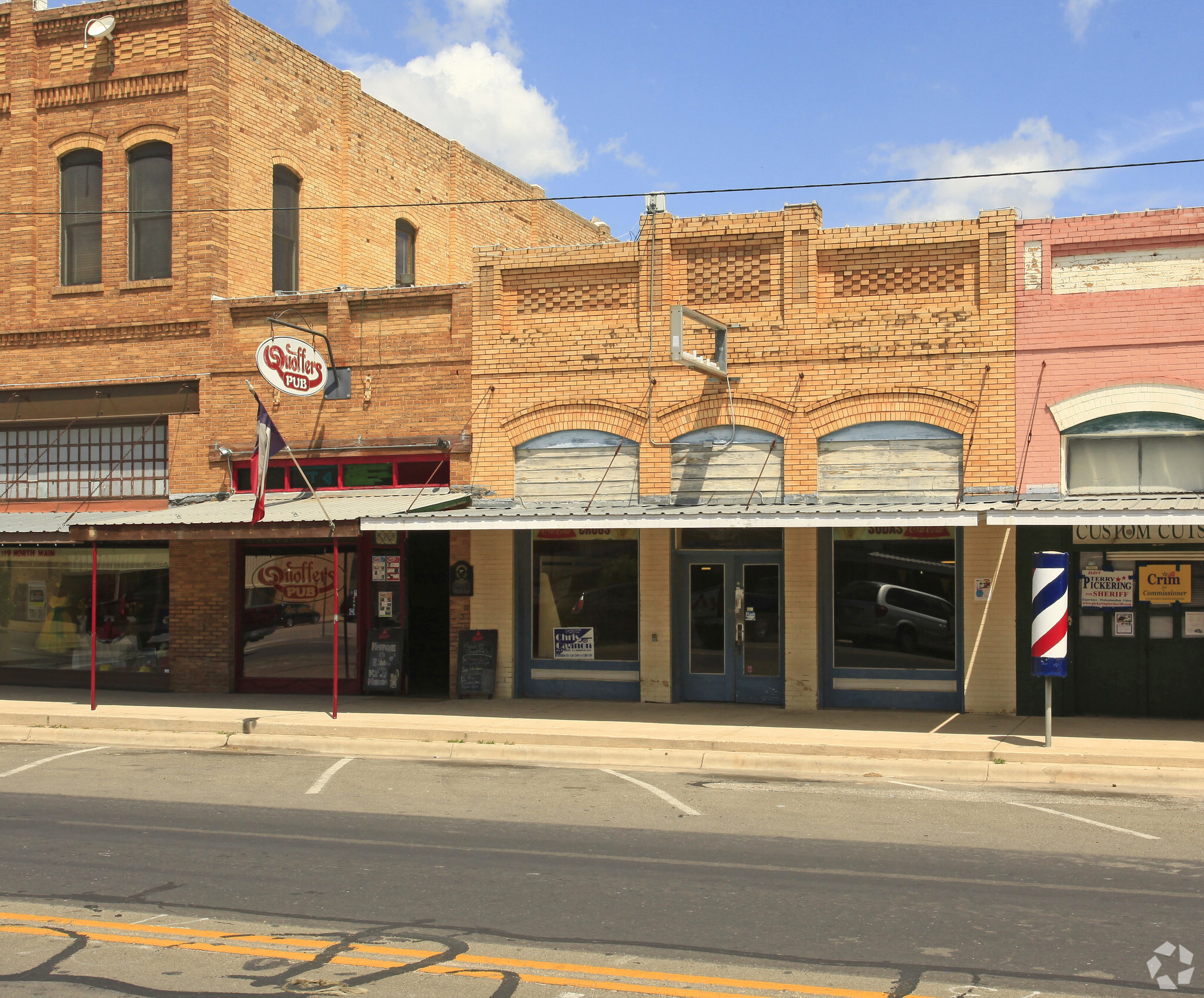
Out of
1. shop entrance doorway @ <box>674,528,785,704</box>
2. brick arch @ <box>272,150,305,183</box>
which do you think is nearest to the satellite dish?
brick arch @ <box>272,150,305,183</box>

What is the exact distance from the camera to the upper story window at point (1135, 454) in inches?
565

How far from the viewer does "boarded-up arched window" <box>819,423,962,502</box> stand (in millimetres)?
15141

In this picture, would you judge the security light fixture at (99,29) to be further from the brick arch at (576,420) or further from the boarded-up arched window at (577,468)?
the boarded-up arched window at (577,468)

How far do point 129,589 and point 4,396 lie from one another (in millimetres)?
3930

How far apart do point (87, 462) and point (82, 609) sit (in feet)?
7.80

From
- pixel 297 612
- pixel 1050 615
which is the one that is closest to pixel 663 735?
pixel 1050 615

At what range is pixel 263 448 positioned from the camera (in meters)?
16.2

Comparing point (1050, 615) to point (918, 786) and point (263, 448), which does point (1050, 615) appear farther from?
point (263, 448)

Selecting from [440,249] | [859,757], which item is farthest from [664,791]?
[440,249]

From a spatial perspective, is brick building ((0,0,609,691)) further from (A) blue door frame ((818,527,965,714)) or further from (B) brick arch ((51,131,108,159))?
(A) blue door frame ((818,527,965,714))

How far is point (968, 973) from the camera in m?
5.91

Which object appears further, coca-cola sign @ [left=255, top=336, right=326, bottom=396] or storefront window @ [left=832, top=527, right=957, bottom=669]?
coca-cola sign @ [left=255, top=336, right=326, bottom=396]

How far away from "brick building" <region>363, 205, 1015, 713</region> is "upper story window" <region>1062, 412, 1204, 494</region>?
2.95 ft

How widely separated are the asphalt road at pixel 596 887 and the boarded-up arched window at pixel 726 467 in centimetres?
527
